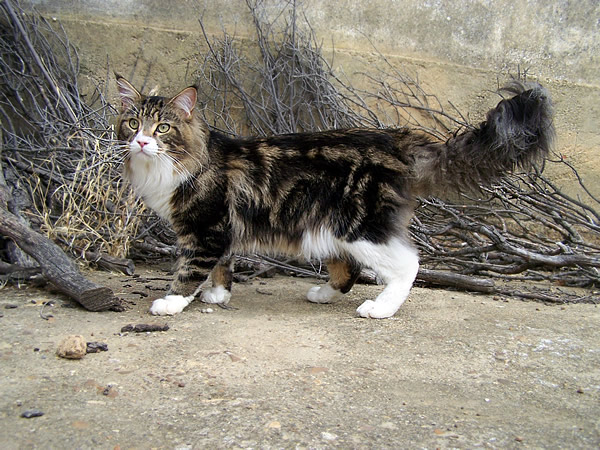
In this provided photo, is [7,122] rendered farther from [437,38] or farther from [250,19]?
[437,38]

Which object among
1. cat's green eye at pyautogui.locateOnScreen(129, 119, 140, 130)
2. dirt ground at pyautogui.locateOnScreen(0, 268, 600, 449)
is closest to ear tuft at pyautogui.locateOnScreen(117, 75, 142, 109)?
cat's green eye at pyautogui.locateOnScreen(129, 119, 140, 130)

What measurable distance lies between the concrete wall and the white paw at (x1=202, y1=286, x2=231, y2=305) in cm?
275

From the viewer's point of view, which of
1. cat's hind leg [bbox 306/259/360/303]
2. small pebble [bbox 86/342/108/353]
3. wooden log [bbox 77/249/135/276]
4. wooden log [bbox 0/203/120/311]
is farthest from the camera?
wooden log [bbox 77/249/135/276]

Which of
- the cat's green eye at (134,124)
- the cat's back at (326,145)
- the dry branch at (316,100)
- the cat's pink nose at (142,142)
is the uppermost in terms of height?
the dry branch at (316,100)

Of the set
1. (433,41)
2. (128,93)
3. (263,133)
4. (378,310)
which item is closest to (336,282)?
(378,310)

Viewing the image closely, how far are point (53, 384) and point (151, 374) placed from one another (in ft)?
1.31

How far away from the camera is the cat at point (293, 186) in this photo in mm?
3445

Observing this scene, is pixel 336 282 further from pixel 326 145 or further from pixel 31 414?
pixel 31 414

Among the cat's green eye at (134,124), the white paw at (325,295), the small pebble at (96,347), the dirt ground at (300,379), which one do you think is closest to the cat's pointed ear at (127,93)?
the cat's green eye at (134,124)

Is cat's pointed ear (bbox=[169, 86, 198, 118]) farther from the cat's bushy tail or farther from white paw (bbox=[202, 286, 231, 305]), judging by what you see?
the cat's bushy tail

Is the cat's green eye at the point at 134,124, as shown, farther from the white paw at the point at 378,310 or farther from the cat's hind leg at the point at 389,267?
the white paw at the point at 378,310

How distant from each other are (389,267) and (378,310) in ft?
0.92

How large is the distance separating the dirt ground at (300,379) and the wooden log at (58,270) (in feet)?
0.30

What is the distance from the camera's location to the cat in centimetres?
345
